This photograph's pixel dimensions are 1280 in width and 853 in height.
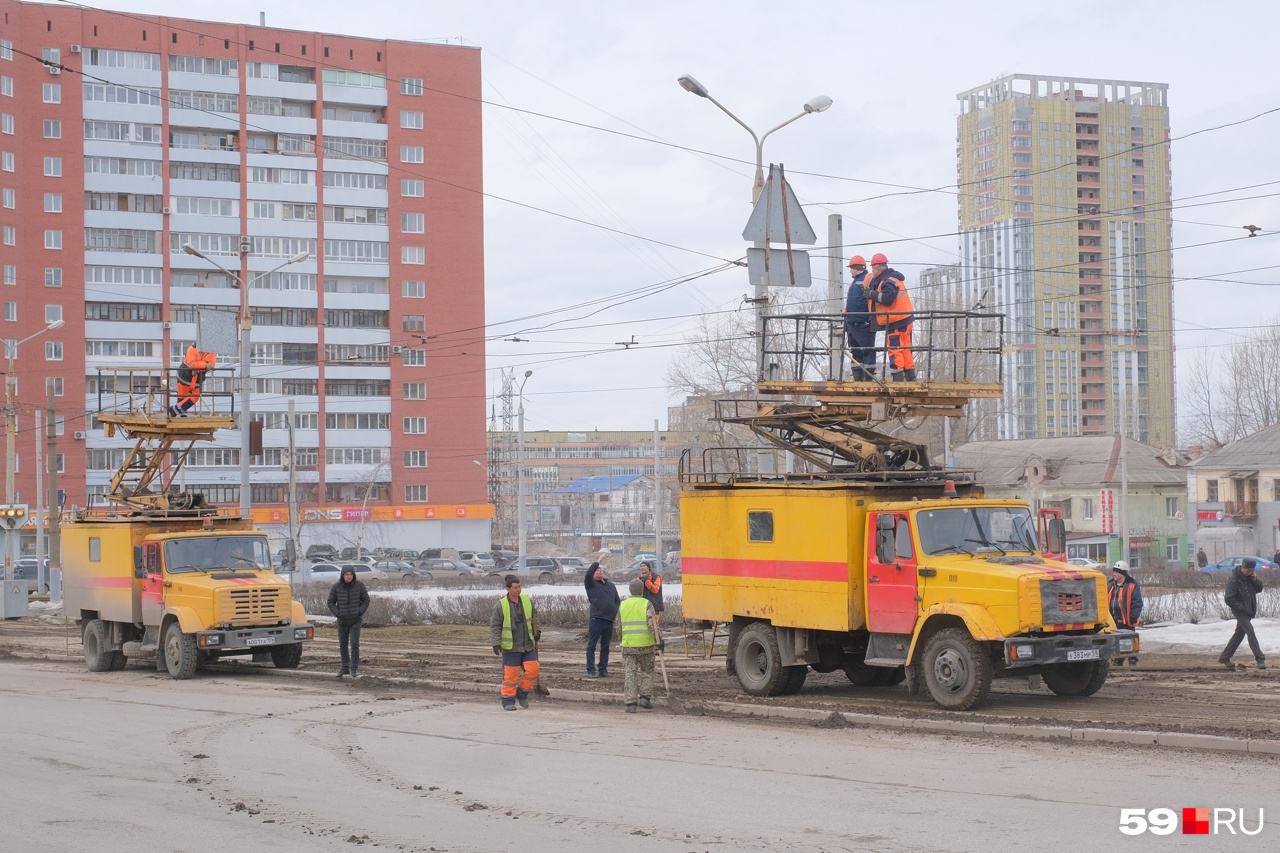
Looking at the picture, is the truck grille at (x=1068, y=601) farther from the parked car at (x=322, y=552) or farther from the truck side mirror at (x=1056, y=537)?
the parked car at (x=322, y=552)

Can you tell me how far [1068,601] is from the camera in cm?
1412

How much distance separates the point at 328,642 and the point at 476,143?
6668cm

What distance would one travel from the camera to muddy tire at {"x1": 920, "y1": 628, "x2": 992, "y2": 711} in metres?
14.0

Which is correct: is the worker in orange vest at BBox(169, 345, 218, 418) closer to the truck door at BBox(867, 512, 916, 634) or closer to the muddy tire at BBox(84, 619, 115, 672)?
the muddy tire at BBox(84, 619, 115, 672)

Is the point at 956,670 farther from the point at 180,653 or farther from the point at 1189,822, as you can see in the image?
the point at 180,653

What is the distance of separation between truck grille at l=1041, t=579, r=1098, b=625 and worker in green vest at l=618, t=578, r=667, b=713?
450 cm

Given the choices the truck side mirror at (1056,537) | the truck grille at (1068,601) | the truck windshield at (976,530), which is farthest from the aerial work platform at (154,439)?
the truck grille at (1068,601)

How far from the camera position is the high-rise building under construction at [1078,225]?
433 feet

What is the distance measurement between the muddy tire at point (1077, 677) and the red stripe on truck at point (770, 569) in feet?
8.33

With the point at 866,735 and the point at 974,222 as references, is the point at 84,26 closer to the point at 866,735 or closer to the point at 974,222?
the point at 866,735

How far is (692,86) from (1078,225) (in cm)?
11952

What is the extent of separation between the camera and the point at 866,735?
43.3 ft

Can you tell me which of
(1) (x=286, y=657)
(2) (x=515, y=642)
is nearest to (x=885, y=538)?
(2) (x=515, y=642)

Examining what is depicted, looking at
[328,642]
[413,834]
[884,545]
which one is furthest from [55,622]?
[413,834]
